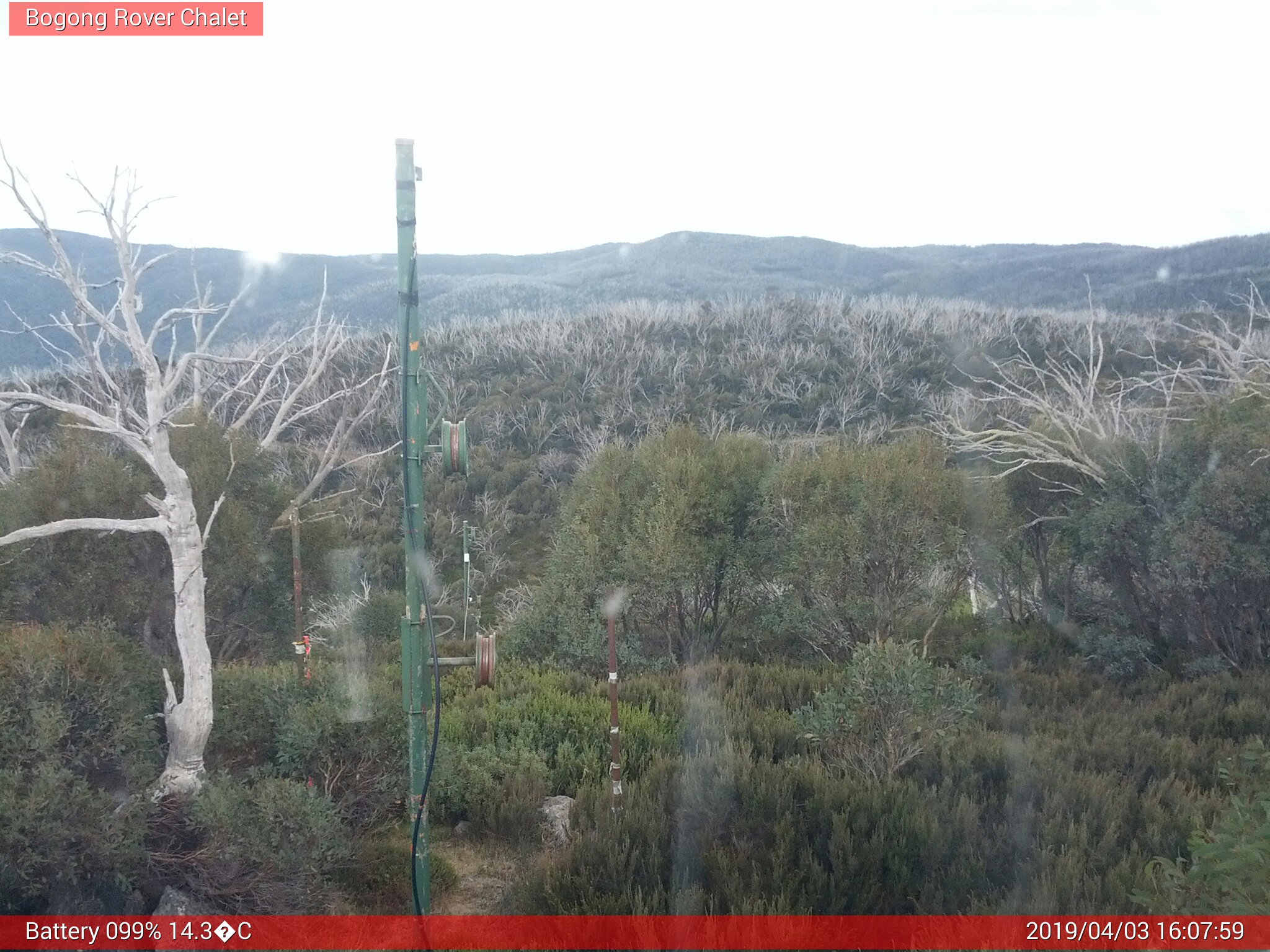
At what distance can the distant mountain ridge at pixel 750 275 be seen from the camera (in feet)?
133

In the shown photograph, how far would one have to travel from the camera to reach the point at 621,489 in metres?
13.8

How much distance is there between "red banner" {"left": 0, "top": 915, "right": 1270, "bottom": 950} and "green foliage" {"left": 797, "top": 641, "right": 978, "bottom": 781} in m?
2.00

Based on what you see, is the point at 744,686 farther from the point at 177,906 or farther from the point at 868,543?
the point at 177,906

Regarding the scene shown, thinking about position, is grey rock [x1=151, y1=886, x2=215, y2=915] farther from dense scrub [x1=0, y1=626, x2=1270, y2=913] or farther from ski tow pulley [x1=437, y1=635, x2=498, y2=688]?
ski tow pulley [x1=437, y1=635, x2=498, y2=688]

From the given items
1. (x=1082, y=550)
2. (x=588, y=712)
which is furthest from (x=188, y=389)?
(x=1082, y=550)

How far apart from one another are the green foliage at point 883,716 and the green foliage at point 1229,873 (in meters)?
2.38

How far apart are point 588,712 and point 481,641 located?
4417 mm

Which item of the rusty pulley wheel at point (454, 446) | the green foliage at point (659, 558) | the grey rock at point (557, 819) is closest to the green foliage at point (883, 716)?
the grey rock at point (557, 819)

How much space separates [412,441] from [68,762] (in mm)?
3062

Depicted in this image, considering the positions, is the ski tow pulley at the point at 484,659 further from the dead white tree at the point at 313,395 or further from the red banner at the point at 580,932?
the dead white tree at the point at 313,395

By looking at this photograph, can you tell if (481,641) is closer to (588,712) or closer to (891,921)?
(891,921)

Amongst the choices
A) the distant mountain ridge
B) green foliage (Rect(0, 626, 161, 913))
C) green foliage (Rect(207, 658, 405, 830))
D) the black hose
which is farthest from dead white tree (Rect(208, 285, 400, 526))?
Answer: the distant mountain ridge

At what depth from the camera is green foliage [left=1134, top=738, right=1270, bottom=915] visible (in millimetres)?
3032

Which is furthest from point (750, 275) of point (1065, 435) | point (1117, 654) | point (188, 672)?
point (188, 672)
